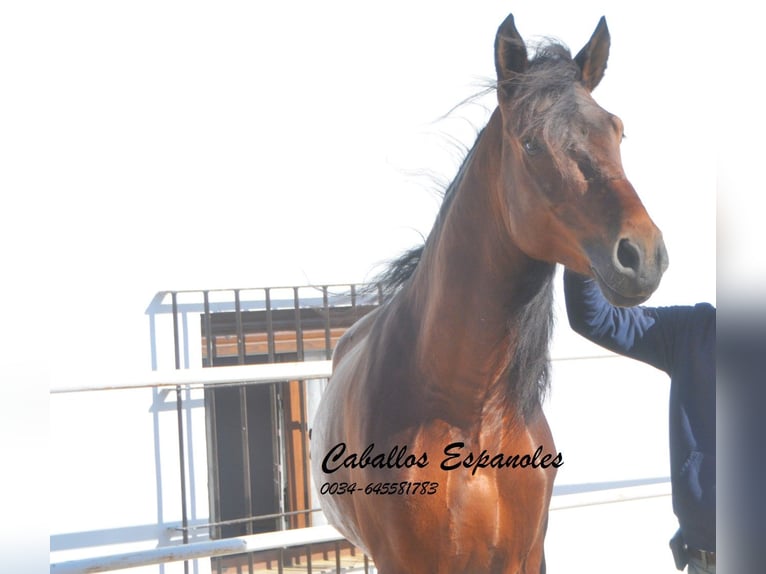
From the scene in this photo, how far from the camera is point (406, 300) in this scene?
4.78 feet

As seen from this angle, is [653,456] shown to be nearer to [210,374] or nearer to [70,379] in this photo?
[210,374]

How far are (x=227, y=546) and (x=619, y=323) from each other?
1.01 metres

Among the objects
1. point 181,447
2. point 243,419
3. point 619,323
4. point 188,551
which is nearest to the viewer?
point 619,323

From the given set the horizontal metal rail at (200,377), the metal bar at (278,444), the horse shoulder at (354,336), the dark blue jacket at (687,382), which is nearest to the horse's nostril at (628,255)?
the dark blue jacket at (687,382)

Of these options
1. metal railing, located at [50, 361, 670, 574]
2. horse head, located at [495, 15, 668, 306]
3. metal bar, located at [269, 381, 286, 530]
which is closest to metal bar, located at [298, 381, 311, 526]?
metal bar, located at [269, 381, 286, 530]

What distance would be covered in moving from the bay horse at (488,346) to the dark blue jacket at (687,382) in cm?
26

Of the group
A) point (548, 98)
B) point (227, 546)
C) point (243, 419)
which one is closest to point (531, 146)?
point (548, 98)

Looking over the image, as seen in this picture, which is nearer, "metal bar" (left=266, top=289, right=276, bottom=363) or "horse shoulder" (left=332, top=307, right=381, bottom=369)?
"horse shoulder" (left=332, top=307, right=381, bottom=369)

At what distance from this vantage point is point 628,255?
1.10m

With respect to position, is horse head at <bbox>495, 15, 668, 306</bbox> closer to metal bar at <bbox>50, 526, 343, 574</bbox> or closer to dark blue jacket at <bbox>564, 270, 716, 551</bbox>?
dark blue jacket at <bbox>564, 270, 716, 551</bbox>

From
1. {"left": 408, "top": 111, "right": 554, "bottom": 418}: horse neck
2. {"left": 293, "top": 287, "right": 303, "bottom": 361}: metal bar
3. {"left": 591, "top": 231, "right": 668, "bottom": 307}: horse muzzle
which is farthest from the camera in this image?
{"left": 293, "top": 287, "right": 303, "bottom": 361}: metal bar

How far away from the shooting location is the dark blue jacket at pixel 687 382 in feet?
5.19

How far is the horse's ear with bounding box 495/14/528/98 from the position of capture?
1222mm

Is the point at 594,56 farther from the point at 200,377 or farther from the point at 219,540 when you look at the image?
the point at 219,540
